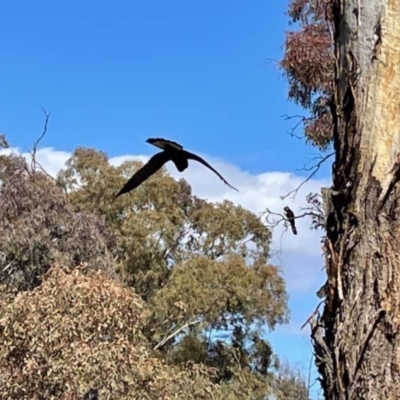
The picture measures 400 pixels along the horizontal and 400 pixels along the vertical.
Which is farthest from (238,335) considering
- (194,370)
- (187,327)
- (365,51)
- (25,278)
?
(365,51)

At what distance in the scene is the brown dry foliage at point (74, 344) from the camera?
623 centimetres

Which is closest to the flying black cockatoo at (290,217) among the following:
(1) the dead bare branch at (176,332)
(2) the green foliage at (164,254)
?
(2) the green foliage at (164,254)

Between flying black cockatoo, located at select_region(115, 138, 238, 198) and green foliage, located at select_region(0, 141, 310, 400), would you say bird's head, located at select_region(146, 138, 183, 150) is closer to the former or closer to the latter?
flying black cockatoo, located at select_region(115, 138, 238, 198)

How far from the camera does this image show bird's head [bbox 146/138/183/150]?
958mm

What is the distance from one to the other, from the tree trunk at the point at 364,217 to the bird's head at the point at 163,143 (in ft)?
1.17

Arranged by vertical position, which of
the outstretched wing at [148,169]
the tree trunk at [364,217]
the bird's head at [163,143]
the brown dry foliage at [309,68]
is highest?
the brown dry foliage at [309,68]

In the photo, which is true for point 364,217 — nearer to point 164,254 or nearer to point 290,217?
point 290,217

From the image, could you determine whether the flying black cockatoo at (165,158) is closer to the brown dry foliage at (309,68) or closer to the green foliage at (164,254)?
the brown dry foliage at (309,68)

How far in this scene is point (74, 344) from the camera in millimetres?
6277

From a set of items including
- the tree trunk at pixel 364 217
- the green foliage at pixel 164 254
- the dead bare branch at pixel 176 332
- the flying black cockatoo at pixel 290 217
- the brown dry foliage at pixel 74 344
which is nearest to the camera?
the tree trunk at pixel 364 217

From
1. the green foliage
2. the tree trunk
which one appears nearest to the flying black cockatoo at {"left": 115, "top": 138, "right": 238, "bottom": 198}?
the tree trunk

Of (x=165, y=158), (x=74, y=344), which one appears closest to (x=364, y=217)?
(x=165, y=158)

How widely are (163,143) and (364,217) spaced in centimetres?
37

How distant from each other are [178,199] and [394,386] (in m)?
13.7
